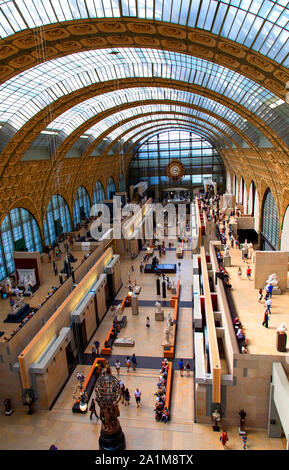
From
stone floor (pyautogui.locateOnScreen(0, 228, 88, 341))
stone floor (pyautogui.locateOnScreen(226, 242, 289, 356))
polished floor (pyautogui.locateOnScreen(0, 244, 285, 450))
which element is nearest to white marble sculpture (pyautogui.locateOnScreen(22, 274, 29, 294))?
stone floor (pyautogui.locateOnScreen(0, 228, 88, 341))

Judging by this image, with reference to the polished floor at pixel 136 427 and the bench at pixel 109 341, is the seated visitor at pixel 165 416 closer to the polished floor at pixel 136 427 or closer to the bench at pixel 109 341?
the polished floor at pixel 136 427

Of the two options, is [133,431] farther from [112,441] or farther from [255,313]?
[255,313]

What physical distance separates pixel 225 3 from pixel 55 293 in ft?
54.3

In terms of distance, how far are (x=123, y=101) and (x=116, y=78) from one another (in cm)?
986

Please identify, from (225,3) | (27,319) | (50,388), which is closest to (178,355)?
(50,388)

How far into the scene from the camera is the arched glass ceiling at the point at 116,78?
22922 millimetres

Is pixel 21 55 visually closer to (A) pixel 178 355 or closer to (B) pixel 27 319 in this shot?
(B) pixel 27 319

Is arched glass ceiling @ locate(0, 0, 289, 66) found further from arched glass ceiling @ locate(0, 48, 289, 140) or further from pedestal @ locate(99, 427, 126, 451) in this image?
pedestal @ locate(99, 427, 126, 451)

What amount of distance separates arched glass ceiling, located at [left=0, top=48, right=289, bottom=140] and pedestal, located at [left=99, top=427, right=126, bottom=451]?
732 inches

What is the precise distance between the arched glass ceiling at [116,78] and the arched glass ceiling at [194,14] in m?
6.31

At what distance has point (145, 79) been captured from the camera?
2862cm

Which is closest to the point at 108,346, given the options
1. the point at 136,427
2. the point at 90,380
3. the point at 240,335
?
the point at 90,380

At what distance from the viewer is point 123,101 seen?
3838 centimetres

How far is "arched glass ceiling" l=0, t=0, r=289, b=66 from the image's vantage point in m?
14.0
